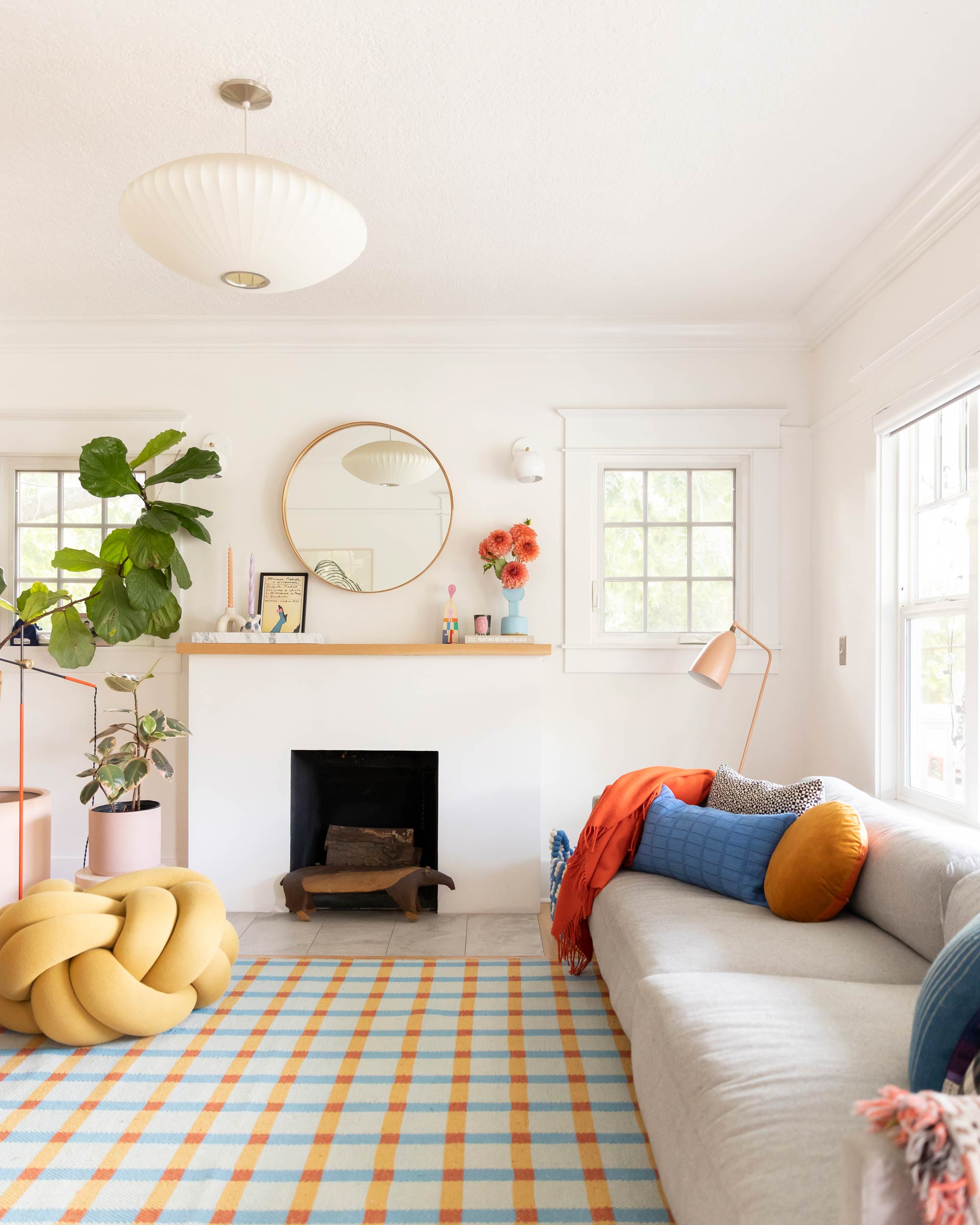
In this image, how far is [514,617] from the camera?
3.87m

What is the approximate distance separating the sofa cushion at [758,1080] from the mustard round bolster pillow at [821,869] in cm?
40

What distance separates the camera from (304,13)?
2.00 m

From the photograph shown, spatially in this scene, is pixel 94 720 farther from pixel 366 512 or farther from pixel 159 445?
pixel 366 512

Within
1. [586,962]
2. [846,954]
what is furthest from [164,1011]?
[846,954]

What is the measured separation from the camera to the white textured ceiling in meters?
2.04

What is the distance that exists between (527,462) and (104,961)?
2536mm

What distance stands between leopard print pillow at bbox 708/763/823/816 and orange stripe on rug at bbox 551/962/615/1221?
820 mm

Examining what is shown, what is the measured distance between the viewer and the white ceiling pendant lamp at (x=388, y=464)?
3965 millimetres

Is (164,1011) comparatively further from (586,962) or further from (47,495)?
(47,495)

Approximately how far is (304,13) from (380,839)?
9.93ft

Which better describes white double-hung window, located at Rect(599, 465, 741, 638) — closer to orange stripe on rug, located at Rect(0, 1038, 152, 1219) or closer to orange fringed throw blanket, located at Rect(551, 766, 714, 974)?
orange fringed throw blanket, located at Rect(551, 766, 714, 974)

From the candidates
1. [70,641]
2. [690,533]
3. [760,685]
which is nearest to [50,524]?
[70,641]

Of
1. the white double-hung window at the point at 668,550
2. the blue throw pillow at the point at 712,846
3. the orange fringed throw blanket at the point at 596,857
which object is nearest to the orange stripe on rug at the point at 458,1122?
the orange fringed throw blanket at the point at 596,857

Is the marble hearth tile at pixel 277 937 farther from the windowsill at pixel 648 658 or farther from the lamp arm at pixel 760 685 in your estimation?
the lamp arm at pixel 760 685
